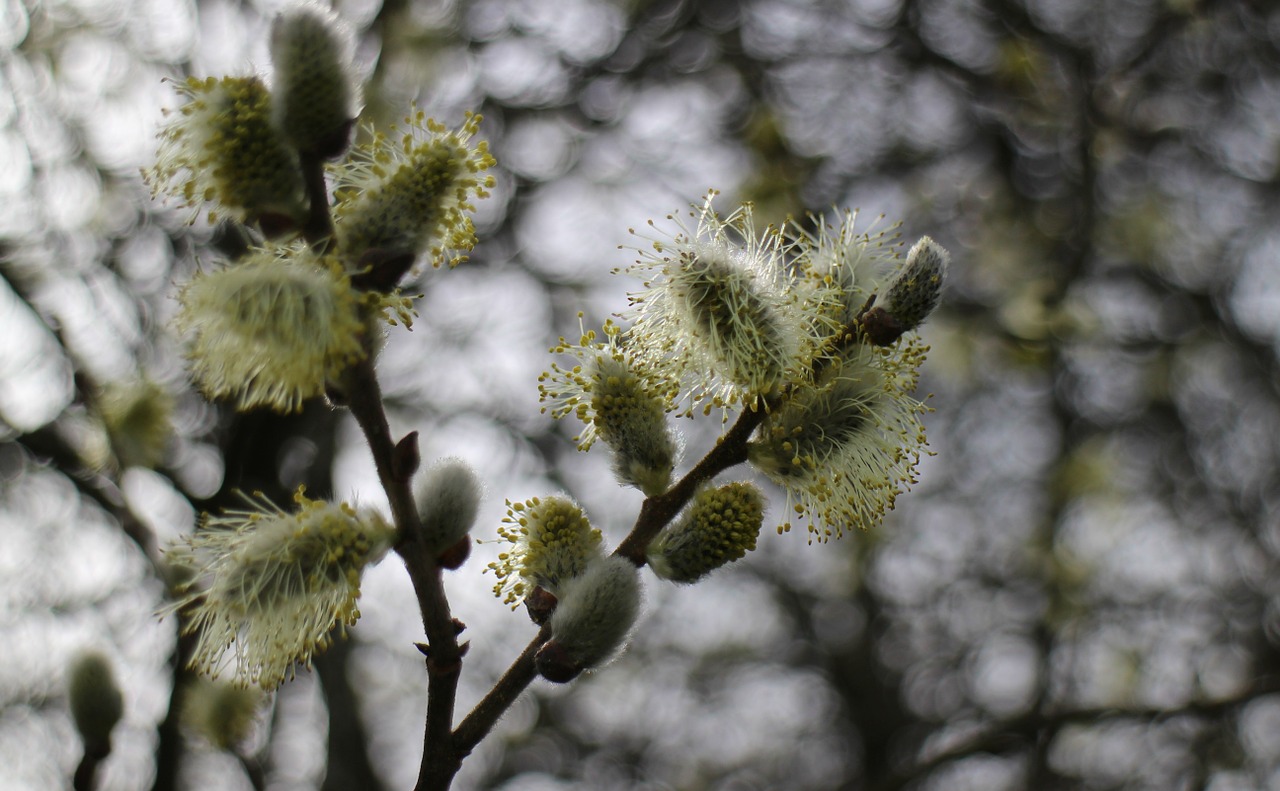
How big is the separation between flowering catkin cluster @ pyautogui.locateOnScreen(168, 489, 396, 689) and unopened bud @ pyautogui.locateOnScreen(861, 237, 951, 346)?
0.83 meters

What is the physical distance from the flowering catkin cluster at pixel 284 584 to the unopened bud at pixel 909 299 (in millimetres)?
832

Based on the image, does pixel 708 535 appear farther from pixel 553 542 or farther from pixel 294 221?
pixel 294 221

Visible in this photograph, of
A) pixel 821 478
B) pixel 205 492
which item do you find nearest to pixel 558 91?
pixel 205 492

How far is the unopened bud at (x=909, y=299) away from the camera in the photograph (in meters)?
1.67

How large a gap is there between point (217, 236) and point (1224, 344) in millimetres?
5603

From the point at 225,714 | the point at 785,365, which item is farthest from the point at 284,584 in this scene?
the point at 225,714

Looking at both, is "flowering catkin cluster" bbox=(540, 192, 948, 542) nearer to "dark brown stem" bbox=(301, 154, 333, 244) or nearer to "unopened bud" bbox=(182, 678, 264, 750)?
"dark brown stem" bbox=(301, 154, 333, 244)

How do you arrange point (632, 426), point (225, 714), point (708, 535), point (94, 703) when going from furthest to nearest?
1. point (225, 714)
2. point (94, 703)
3. point (632, 426)
4. point (708, 535)

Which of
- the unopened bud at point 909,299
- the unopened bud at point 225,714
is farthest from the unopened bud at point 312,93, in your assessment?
the unopened bud at point 225,714

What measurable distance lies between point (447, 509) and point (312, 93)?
59 cm

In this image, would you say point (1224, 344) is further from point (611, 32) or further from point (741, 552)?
point (741, 552)

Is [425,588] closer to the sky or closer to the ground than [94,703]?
closer to the sky

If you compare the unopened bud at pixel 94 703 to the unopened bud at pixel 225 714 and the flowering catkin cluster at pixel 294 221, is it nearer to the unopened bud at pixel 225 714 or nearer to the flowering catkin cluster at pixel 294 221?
the unopened bud at pixel 225 714

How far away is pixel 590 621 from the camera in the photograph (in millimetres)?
1451
